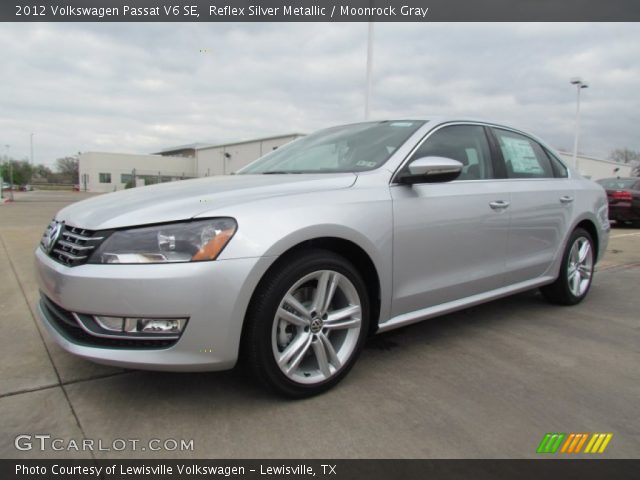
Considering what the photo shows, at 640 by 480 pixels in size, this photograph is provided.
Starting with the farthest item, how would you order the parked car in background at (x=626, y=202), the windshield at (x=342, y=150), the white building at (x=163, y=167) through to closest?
the white building at (x=163, y=167) < the parked car in background at (x=626, y=202) < the windshield at (x=342, y=150)

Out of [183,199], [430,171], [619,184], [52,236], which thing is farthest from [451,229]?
[619,184]

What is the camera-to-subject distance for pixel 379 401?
236 centimetres

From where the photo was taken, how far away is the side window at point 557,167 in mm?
4094

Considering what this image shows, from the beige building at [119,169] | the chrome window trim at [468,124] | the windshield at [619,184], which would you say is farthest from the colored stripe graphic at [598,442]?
the beige building at [119,169]

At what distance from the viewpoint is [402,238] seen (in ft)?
8.71

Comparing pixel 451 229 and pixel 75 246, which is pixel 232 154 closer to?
pixel 451 229

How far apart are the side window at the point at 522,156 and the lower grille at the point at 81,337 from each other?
2771 mm

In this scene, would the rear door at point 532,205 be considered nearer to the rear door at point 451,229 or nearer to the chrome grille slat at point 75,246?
the rear door at point 451,229

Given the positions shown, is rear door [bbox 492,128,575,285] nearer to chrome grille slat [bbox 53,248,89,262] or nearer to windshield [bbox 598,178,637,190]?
chrome grille slat [bbox 53,248,89,262]

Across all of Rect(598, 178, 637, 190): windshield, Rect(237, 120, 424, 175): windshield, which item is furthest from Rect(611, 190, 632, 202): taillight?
Rect(237, 120, 424, 175): windshield

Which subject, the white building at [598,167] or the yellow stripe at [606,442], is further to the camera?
the white building at [598,167]

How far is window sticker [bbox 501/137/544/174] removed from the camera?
3629 millimetres

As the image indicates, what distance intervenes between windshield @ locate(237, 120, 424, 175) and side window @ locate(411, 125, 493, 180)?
0.16 metres
